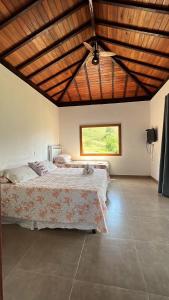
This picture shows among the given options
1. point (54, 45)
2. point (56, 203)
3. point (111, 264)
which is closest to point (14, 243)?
point (56, 203)

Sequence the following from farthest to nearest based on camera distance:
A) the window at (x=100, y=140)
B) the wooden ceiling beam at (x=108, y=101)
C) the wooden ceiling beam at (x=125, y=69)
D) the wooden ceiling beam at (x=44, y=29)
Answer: the window at (x=100, y=140) → the wooden ceiling beam at (x=108, y=101) → the wooden ceiling beam at (x=125, y=69) → the wooden ceiling beam at (x=44, y=29)

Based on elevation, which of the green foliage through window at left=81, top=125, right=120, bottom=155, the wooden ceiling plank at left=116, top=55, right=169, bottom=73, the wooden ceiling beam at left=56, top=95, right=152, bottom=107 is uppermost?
the wooden ceiling plank at left=116, top=55, right=169, bottom=73

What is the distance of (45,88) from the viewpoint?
5566mm

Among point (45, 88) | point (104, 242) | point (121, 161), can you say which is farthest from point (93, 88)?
point (104, 242)

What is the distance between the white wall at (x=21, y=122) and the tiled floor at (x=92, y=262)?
6.00 ft

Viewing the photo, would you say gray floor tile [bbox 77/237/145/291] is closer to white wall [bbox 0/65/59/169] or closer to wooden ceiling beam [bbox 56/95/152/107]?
white wall [bbox 0/65/59/169]

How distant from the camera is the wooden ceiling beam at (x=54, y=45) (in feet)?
12.0

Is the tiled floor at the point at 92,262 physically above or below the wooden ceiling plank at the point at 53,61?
below

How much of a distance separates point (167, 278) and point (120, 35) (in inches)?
170

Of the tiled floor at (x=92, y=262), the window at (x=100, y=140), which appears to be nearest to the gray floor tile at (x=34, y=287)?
the tiled floor at (x=92, y=262)

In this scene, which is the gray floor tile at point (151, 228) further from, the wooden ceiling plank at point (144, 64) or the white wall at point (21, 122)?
the wooden ceiling plank at point (144, 64)

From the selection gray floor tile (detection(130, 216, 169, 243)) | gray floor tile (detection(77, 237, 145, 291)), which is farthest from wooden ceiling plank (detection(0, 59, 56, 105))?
gray floor tile (detection(130, 216, 169, 243))

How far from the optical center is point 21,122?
4.32m

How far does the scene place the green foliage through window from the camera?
6781 mm
